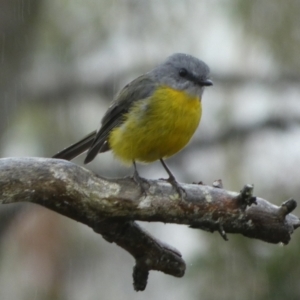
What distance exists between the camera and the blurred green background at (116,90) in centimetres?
912

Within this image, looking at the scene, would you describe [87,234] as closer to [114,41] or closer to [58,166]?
[114,41]

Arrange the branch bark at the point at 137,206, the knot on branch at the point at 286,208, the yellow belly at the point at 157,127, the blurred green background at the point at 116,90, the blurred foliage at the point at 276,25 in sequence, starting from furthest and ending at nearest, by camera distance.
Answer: the blurred foliage at the point at 276,25
the blurred green background at the point at 116,90
the yellow belly at the point at 157,127
the knot on branch at the point at 286,208
the branch bark at the point at 137,206

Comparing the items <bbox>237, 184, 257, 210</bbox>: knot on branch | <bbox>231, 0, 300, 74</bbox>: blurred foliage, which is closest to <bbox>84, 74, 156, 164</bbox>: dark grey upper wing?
<bbox>237, 184, 257, 210</bbox>: knot on branch

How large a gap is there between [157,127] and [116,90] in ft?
14.3

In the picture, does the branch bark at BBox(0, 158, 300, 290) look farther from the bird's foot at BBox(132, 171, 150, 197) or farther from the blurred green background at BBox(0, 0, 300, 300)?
the blurred green background at BBox(0, 0, 300, 300)

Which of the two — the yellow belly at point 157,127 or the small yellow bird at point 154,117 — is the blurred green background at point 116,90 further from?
the yellow belly at point 157,127

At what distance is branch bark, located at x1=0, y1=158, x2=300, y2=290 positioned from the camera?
14.1 feet

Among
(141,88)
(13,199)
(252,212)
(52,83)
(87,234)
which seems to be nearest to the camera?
(13,199)

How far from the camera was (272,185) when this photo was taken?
815 centimetres

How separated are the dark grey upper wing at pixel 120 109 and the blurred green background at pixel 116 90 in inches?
108

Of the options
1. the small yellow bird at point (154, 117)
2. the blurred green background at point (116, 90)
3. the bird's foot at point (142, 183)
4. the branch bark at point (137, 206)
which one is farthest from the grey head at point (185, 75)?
the blurred green background at point (116, 90)

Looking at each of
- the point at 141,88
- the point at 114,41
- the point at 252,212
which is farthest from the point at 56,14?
the point at 252,212

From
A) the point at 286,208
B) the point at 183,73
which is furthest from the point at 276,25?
the point at 286,208

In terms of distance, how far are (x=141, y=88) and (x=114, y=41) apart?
4.48 meters
